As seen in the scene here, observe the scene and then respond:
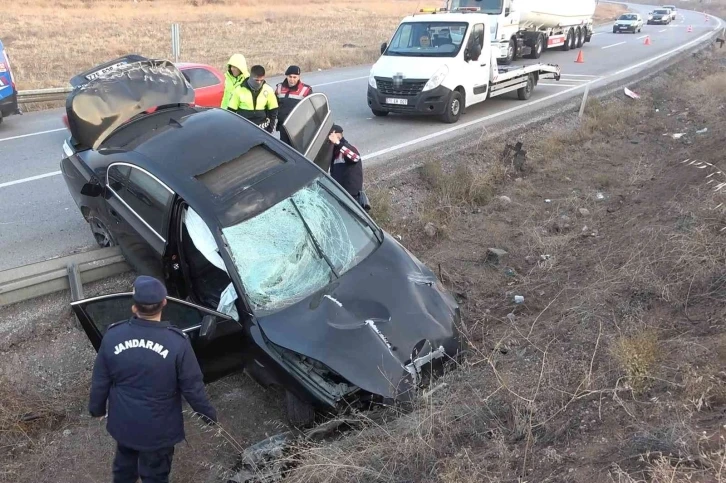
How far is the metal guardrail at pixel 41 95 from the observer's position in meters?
13.1

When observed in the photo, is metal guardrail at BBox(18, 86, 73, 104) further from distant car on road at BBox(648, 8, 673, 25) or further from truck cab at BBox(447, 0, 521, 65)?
distant car on road at BBox(648, 8, 673, 25)

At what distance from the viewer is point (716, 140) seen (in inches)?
420

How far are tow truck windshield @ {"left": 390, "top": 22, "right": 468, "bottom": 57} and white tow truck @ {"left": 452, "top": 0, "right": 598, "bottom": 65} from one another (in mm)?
3882

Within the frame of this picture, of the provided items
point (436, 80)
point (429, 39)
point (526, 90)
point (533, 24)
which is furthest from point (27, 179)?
point (533, 24)

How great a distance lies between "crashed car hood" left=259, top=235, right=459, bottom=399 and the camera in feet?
12.9

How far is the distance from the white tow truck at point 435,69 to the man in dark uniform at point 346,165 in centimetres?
592

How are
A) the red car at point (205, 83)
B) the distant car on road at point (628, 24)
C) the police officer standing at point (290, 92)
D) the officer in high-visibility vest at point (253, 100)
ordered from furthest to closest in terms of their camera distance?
the distant car on road at point (628, 24)
the red car at point (205, 83)
the police officer standing at point (290, 92)
the officer in high-visibility vest at point (253, 100)

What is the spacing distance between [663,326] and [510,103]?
1090 cm

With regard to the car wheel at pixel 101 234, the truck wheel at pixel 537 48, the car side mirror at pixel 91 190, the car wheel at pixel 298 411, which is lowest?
the truck wheel at pixel 537 48

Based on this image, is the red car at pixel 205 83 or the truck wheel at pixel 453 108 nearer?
the red car at pixel 205 83

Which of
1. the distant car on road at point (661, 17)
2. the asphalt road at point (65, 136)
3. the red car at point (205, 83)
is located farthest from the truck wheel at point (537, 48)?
the distant car on road at point (661, 17)

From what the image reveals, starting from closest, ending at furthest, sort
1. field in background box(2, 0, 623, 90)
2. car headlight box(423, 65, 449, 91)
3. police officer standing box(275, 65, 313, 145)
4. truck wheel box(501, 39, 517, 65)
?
1. police officer standing box(275, 65, 313, 145)
2. car headlight box(423, 65, 449, 91)
3. truck wheel box(501, 39, 517, 65)
4. field in background box(2, 0, 623, 90)

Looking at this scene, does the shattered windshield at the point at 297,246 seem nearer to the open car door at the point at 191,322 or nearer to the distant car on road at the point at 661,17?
the open car door at the point at 191,322

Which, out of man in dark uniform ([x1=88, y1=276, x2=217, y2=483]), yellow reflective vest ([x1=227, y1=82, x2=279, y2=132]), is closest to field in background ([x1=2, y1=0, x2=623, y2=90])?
yellow reflective vest ([x1=227, y1=82, x2=279, y2=132])
